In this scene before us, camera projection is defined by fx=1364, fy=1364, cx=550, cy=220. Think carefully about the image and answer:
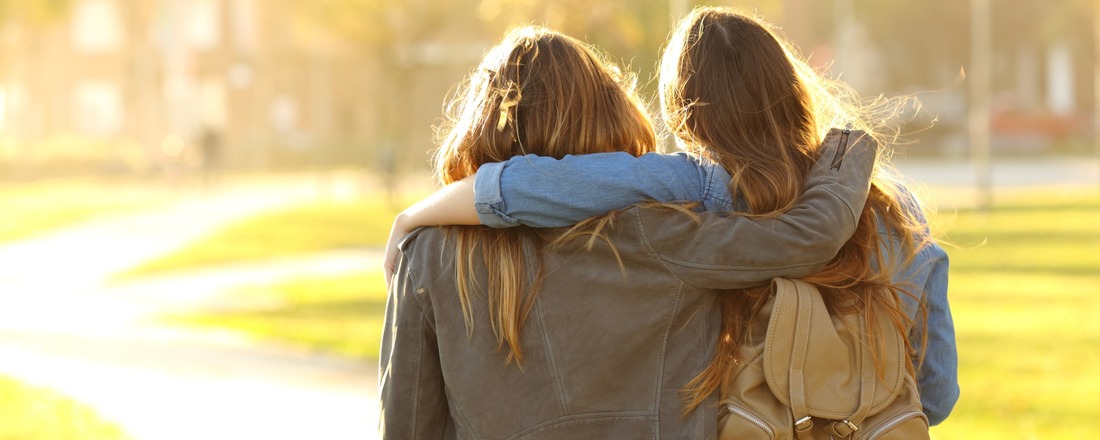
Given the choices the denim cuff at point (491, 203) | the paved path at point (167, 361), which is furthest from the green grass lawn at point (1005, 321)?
the denim cuff at point (491, 203)

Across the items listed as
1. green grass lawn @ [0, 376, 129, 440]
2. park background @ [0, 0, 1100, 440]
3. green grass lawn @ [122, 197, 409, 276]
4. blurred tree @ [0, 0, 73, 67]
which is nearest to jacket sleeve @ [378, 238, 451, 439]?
park background @ [0, 0, 1100, 440]

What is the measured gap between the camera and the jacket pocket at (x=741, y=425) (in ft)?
7.34

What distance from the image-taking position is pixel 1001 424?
20.9ft

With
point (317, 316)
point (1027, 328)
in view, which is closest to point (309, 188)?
point (317, 316)

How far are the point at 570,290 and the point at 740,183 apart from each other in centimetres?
34

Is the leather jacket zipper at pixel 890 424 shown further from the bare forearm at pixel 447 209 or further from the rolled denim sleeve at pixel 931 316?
the bare forearm at pixel 447 209

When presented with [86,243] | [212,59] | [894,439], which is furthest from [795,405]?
[212,59]

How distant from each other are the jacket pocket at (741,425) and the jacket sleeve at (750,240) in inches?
8.1

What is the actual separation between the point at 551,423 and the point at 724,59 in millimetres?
691

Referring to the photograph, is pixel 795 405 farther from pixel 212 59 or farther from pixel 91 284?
pixel 212 59

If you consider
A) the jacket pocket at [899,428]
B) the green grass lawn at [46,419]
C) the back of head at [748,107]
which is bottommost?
the green grass lawn at [46,419]

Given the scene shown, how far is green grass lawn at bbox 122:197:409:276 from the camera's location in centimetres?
1688

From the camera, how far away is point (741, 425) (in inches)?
88.4

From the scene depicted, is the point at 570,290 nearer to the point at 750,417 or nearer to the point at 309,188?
the point at 750,417
